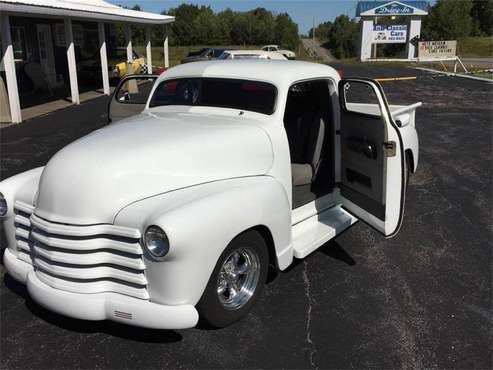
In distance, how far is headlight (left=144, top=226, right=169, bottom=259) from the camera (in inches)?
106

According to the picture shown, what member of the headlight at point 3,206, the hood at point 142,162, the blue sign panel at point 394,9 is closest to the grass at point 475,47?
the blue sign panel at point 394,9

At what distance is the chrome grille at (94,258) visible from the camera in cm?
282

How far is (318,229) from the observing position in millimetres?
4293

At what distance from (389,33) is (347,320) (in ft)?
141

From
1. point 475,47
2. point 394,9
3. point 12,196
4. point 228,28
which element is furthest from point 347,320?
point 228,28

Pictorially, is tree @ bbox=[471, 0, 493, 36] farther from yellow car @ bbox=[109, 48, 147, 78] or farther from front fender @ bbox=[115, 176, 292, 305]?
front fender @ bbox=[115, 176, 292, 305]

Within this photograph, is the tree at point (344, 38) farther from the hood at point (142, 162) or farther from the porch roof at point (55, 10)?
the hood at point (142, 162)

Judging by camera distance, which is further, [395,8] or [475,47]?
[475,47]

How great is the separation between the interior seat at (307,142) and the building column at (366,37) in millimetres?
40641

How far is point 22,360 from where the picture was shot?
3.07 meters

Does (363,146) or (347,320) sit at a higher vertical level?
(363,146)

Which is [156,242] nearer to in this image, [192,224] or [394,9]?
[192,224]

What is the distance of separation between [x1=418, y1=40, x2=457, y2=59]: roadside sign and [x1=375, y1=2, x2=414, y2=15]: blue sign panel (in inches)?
303

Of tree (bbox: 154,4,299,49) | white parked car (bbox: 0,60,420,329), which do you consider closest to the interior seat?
white parked car (bbox: 0,60,420,329)
